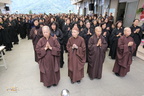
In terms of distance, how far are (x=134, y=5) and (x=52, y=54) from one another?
26.0 feet

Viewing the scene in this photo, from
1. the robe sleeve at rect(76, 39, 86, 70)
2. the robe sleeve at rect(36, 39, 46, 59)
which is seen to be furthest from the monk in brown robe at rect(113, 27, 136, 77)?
the robe sleeve at rect(36, 39, 46, 59)

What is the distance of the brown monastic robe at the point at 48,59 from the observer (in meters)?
2.83

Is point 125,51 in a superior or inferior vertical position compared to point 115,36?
inferior

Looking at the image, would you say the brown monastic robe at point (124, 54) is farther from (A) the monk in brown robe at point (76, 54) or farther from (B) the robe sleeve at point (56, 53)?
(B) the robe sleeve at point (56, 53)

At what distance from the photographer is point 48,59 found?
286cm

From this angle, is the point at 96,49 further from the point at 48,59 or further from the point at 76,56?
the point at 48,59

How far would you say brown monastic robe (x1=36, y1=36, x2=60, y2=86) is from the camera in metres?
2.83

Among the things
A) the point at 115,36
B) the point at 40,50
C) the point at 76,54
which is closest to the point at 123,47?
the point at 76,54

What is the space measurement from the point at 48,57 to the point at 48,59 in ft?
0.19

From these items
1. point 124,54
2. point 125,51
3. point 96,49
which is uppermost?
point 96,49

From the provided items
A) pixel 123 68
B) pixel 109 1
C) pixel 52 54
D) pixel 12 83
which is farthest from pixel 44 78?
pixel 109 1

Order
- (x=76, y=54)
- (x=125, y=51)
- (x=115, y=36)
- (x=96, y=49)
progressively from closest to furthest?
(x=76, y=54), (x=96, y=49), (x=125, y=51), (x=115, y=36)

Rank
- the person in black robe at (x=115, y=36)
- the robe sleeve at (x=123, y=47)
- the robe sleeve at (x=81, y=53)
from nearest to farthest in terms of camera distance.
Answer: the robe sleeve at (x=81, y=53), the robe sleeve at (x=123, y=47), the person in black robe at (x=115, y=36)

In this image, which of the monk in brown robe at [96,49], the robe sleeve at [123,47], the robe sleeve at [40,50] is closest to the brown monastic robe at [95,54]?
the monk in brown robe at [96,49]
